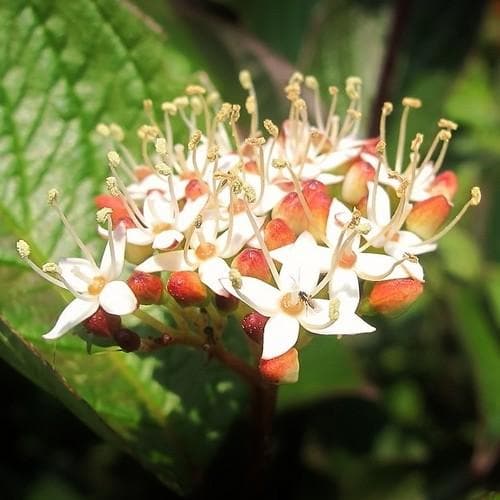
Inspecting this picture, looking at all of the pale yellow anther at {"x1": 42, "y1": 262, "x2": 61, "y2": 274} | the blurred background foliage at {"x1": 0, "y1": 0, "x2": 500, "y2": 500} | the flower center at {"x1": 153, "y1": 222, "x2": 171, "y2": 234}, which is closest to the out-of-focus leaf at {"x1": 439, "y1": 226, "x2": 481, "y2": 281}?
the blurred background foliage at {"x1": 0, "y1": 0, "x2": 500, "y2": 500}

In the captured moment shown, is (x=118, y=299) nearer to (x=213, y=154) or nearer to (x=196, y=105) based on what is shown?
(x=213, y=154)

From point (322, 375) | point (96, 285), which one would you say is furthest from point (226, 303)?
point (322, 375)

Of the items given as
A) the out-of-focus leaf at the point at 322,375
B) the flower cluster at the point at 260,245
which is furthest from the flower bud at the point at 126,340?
the out-of-focus leaf at the point at 322,375

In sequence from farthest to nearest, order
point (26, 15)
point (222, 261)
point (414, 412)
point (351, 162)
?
point (414, 412)
point (26, 15)
point (351, 162)
point (222, 261)

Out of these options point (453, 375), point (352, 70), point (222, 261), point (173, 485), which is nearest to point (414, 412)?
point (453, 375)

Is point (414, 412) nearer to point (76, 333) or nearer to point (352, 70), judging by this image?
point (352, 70)

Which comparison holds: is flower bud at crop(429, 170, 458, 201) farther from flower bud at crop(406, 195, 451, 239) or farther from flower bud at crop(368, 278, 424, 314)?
flower bud at crop(368, 278, 424, 314)

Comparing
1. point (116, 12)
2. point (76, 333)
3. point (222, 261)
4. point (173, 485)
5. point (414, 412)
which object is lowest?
point (414, 412)
